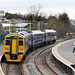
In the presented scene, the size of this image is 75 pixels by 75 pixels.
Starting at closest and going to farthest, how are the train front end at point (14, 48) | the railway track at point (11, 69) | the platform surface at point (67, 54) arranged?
1. the railway track at point (11, 69)
2. the train front end at point (14, 48)
3. the platform surface at point (67, 54)

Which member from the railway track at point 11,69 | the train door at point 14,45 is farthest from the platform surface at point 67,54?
the train door at point 14,45

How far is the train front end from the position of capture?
1650 centimetres

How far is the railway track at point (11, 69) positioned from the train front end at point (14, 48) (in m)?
0.45

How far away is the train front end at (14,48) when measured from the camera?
16.5 metres

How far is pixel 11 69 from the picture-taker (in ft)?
49.6

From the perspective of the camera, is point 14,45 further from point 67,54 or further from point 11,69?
point 67,54

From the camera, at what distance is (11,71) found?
14.5m

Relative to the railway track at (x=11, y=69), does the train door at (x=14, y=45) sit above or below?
above

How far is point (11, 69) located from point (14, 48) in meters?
2.10

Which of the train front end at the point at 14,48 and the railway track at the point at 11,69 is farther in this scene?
the train front end at the point at 14,48

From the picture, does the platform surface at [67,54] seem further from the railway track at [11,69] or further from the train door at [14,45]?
the train door at [14,45]

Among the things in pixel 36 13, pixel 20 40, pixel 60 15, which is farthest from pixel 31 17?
pixel 20 40

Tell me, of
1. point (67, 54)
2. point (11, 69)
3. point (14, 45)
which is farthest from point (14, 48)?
point (67, 54)

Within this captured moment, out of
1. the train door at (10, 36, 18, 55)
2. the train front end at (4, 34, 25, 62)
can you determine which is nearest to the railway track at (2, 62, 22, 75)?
the train front end at (4, 34, 25, 62)
